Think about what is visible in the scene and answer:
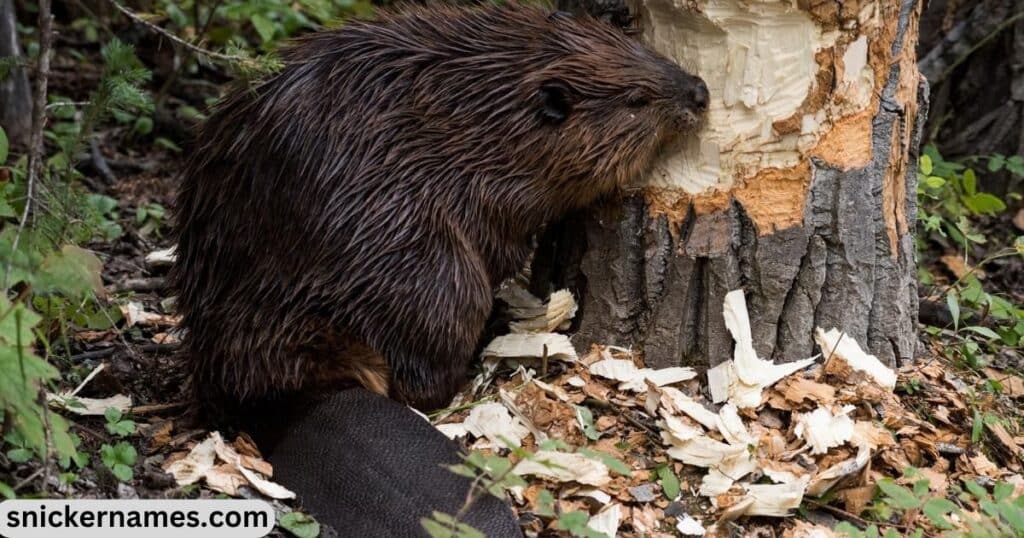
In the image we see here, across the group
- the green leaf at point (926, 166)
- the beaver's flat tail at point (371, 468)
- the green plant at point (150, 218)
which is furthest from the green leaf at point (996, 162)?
the green plant at point (150, 218)

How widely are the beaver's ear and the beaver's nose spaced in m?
0.34

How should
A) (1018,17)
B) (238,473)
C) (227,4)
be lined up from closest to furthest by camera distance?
1. (238,473)
2. (1018,17)
3. (227,4)

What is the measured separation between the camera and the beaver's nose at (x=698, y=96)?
303 cm

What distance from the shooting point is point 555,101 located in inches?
126

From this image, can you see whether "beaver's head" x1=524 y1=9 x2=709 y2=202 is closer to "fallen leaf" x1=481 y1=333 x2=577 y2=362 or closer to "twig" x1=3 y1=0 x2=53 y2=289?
"fallen leaf" x1=481 y1=333 x2=577 y2=362

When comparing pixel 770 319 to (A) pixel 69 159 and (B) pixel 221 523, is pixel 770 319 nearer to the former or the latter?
(B) pixel 221 523

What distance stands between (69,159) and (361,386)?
927 mm

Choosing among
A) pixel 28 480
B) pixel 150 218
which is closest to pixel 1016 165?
pixel 150 218

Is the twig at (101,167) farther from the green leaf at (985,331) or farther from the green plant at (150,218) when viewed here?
the green leaf at (985,331)

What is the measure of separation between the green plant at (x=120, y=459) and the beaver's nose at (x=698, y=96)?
64.2 inches

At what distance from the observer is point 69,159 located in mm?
2943

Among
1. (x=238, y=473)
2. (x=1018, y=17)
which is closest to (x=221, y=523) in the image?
(x=238, y=473)

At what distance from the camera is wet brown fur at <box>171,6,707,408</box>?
3.05m

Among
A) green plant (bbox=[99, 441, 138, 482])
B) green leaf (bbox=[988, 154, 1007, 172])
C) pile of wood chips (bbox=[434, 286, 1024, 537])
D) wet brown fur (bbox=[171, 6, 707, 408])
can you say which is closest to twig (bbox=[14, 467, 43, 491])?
green plant (bbox=[99, 441, 138, 482])
